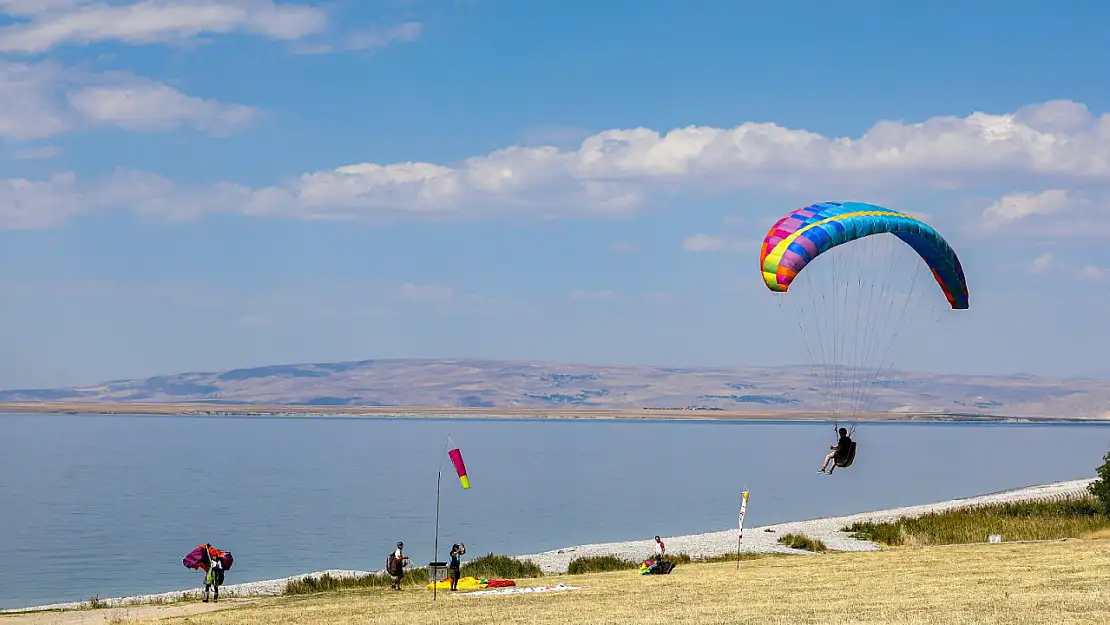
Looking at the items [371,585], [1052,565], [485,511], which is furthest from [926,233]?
[485,511]

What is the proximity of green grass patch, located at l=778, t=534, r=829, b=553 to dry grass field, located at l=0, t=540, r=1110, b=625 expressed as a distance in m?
6.86

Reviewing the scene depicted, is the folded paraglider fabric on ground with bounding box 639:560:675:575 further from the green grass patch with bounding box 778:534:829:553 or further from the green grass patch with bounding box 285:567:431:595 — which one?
the green grass patch with bounding box 778:534:829:553

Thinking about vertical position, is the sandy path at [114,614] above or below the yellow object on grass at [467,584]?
below

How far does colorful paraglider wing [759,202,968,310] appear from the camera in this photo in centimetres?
2672

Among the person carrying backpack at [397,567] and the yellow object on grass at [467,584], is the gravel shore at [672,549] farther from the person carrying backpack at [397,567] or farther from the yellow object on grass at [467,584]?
the yellow object on grass at [467,584]

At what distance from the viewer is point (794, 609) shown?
21344 mm

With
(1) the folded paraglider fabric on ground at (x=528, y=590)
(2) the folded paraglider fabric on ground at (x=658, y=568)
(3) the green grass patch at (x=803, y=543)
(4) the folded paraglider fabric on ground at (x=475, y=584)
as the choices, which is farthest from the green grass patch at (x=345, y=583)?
(3) the green grass patch at (x=803, y=543)

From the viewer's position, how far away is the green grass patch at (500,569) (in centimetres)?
3347

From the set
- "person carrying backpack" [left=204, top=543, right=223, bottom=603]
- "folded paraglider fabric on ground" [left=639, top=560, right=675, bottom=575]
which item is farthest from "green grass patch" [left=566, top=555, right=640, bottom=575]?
"person carrying backpack" [left=204, top=543, right=223, bottom=603]

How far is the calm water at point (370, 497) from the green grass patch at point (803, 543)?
12.8 metres

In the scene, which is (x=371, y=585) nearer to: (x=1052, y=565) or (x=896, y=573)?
(x=896, y=573)

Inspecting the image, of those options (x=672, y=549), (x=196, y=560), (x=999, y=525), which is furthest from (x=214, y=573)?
(x=999, y=525)

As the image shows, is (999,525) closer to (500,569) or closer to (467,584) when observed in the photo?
(500,569)

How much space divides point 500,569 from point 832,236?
13.8 meters
